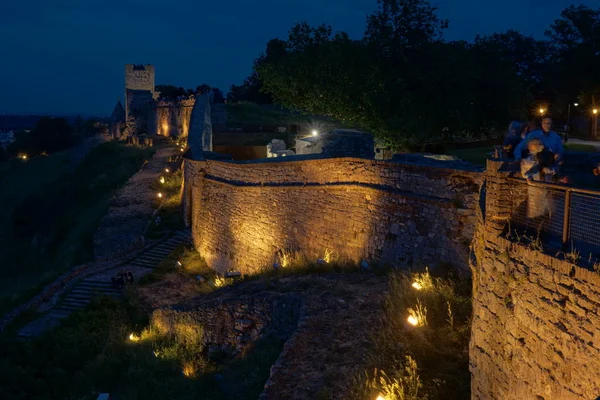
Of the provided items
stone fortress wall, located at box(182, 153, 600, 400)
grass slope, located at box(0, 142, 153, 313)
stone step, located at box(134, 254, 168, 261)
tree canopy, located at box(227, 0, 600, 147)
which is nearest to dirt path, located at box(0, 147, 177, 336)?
stone step, located at box(134, 254, 168, 261)

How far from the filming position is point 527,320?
5387 millimetres

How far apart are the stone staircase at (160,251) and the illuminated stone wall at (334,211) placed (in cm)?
129

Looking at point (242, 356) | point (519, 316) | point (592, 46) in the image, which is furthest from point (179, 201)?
point (592, 46)

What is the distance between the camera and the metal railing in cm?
503

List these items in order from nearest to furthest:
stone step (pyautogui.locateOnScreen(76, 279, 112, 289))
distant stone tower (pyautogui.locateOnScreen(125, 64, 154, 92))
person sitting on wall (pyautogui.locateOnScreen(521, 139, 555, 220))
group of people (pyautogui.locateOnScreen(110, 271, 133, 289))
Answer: person sitting on wall (pyautogui.locateOnScreen(521, 139, 555, 220)) < group of people (pyautogui.locateOnScreen(110, 271, 133, 289)) < stone step (pyautogui.locateOnScreen(76, 279, 112, 289)) < distant stone tower (pyautogui.locateOnScreen(125, 64, 154, 92))

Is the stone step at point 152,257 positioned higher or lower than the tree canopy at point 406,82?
lower

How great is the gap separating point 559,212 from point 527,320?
3.78 ft

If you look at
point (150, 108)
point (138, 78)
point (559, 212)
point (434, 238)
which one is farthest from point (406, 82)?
point (138, 78)

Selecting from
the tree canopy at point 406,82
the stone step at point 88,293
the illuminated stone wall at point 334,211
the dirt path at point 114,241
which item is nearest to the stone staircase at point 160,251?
the dirt path at point 114,241

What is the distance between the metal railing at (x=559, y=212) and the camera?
5027 mm

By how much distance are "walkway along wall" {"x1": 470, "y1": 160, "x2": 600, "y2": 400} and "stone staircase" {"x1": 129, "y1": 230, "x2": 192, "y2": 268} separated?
16.2 m

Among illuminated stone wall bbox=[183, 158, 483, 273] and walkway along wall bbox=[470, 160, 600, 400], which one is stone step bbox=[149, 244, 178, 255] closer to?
illuminated stone wall bbox=[183, 158, 483, 273]

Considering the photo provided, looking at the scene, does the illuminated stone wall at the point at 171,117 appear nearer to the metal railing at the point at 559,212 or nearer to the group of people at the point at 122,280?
the group of people at the point at 122,280

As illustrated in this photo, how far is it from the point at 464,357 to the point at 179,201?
20.9 metres
